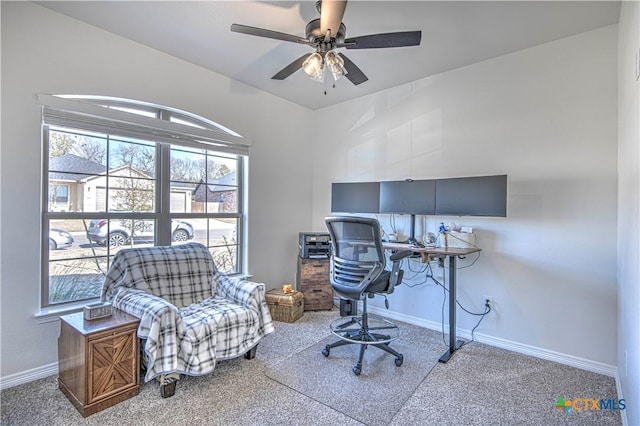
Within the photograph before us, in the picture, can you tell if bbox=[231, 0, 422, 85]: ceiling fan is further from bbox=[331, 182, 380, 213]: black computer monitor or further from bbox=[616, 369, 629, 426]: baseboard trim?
bbox=[616, 369, 629, 426]: baseboard trim

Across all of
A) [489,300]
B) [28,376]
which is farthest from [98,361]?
[489,300]

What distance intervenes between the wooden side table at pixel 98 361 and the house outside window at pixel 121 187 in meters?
0.62

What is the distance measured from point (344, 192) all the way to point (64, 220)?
105 inches

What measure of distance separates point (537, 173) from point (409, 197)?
1103 mm

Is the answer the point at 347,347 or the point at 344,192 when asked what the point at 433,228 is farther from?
the point at 347,347

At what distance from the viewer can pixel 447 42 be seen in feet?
8.70

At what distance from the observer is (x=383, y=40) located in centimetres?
198

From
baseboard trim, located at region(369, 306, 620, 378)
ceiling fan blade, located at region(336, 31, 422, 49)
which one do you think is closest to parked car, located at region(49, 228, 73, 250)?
ceiling fan blade, located at region(336, 31, 422, 49)

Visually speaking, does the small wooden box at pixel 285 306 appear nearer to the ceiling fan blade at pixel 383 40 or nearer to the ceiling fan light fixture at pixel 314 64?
the ceiling fan light fixture at pixel 314 64

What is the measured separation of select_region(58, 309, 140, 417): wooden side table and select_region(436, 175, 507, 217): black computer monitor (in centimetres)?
269

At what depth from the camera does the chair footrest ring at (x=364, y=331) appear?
2752 millimetres

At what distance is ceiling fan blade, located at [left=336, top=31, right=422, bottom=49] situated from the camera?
6.28 ft

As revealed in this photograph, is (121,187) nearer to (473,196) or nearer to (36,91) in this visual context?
(36,91)

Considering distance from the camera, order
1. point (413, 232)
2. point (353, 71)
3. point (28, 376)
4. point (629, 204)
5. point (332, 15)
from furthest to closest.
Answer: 1. point (413, 232)
2. point (353, 71)
3. point (28, 376)
4. point (629, 204)
5. point (332, 15)
